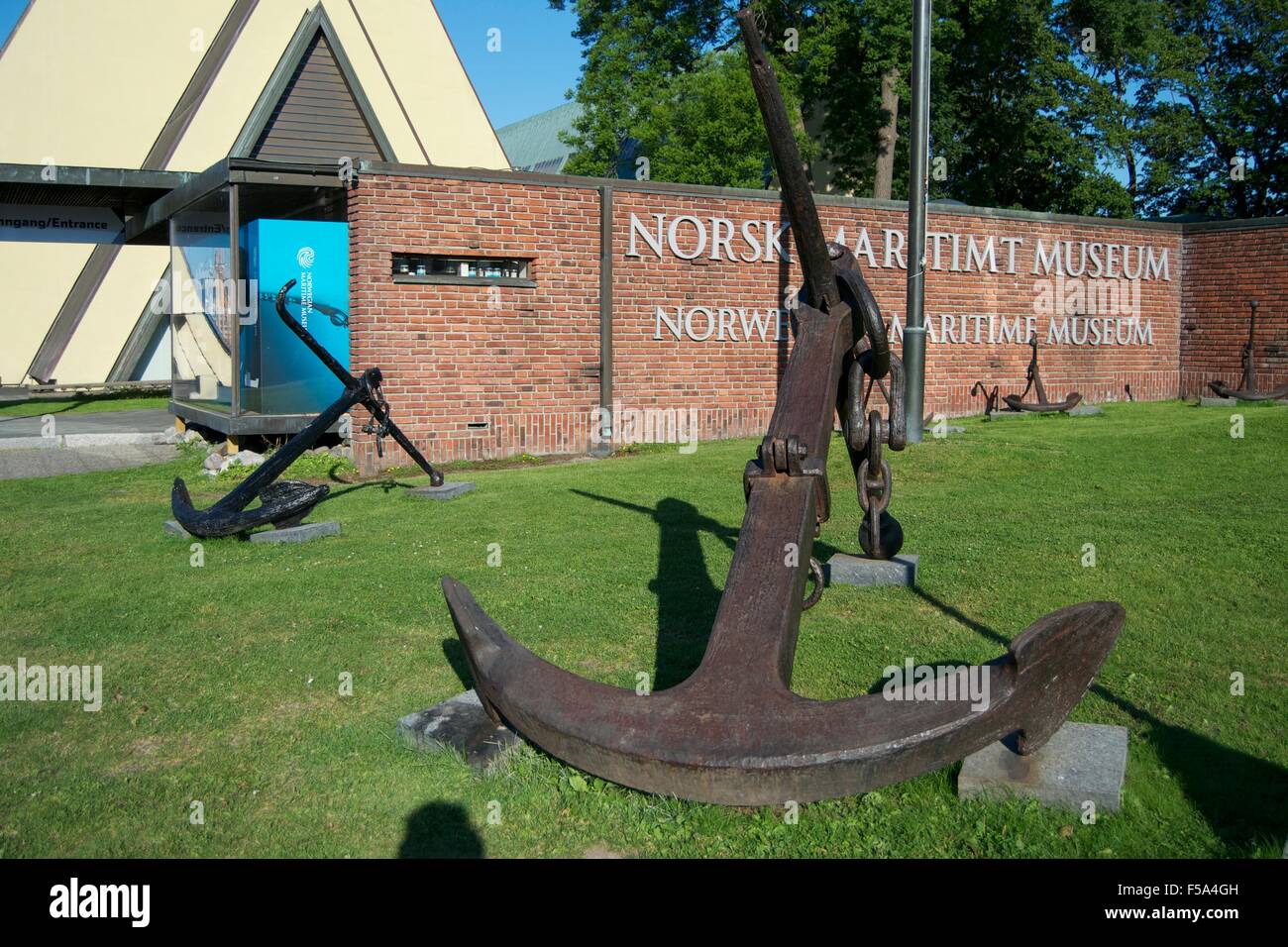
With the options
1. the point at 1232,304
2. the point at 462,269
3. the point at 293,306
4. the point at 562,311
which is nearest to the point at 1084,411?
the point at 1232,304

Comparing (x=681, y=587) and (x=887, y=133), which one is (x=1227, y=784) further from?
(x=887, y=133)

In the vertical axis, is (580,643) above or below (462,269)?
below

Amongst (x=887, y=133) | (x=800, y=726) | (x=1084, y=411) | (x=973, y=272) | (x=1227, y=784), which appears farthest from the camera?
(x=887, y=133)

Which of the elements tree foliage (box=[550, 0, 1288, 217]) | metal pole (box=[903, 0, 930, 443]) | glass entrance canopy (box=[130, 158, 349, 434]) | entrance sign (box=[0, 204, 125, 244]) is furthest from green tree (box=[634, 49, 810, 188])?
glass entrance canopy (box=[130, 158, 349, 434])

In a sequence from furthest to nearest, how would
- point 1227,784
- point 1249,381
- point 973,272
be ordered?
point 1249,381
point 973,272
point 1227,784

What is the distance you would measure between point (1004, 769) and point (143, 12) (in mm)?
25718

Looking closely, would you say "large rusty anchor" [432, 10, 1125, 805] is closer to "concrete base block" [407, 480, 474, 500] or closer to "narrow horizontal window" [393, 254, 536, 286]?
"concrete base block" [407, 480, 474, 500]

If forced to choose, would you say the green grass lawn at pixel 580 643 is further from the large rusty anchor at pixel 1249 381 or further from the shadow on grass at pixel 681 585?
the large rusty anchor at pixel 1249 381

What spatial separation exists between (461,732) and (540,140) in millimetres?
46376

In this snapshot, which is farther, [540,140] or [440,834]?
[540,140]

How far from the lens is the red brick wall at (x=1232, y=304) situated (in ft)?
56.2

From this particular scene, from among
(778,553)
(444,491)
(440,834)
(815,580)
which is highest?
(778,553)

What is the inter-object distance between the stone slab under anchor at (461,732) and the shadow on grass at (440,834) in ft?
0.91

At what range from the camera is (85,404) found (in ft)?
73.3
